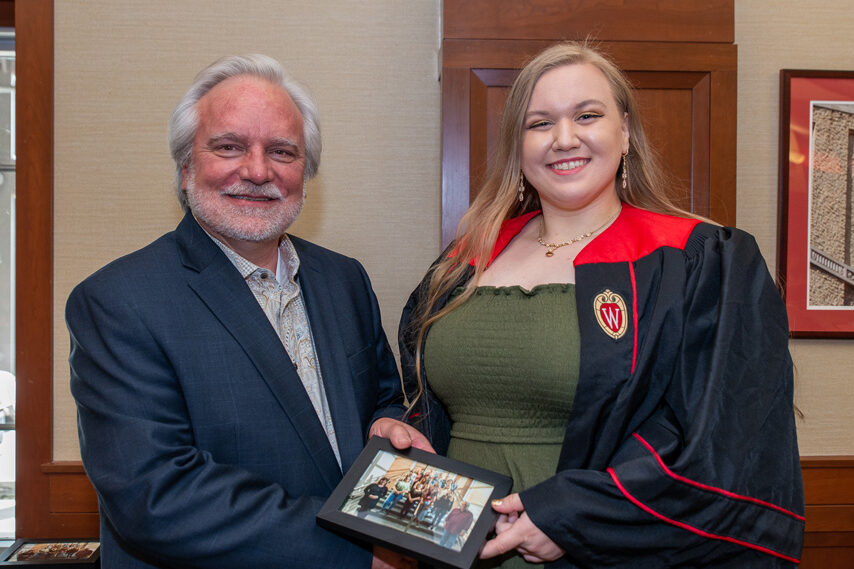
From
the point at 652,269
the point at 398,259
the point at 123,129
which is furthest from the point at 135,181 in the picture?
the point at 652,269

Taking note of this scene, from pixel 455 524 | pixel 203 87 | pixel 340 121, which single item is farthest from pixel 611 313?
pixel 340 121

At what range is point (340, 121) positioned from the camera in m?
2.71

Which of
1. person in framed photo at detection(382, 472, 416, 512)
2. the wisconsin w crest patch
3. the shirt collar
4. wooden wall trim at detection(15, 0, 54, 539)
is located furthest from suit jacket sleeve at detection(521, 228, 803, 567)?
wooden wall trim at detection(15, 0, 54, 539)

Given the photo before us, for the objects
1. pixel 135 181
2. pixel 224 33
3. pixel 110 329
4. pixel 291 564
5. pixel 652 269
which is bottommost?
pixel 291 564

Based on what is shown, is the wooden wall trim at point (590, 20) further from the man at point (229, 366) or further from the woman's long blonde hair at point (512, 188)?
the man at point (229, 366)

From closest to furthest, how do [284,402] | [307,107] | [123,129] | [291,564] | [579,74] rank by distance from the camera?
[291,564], [284,402], [579,74], [307,107], [123,129]

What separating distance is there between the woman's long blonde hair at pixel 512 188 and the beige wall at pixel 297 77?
0.73 meters

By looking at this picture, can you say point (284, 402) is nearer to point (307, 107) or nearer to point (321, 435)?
point (321, 435)

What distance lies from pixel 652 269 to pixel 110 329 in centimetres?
123

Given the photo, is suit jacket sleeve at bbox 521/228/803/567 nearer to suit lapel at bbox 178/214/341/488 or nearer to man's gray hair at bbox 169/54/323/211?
suit lapel at bbox 178/214/341/488

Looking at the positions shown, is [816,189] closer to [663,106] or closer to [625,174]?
[663,106]

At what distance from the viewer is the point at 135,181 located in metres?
2.66

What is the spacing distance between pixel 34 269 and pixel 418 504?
6.44ft

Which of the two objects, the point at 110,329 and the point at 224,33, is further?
the point at 224,33
